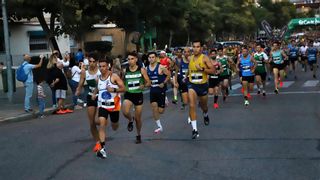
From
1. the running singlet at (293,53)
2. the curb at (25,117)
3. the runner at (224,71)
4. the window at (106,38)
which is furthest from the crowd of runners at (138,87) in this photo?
the window at (106,38)

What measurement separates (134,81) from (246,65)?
7346mm

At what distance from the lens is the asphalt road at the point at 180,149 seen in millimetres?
7625

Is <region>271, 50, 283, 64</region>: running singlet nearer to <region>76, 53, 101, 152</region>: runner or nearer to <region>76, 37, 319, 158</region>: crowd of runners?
<region>76, 37, 319, 158</region>: crowd of runners

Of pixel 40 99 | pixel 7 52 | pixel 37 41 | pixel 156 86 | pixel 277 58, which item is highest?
pixel 37 41

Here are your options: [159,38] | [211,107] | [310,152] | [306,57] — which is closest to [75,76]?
[211,107]

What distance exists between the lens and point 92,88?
9.61m

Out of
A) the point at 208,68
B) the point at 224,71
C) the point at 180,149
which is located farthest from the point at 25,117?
the point at 180,149

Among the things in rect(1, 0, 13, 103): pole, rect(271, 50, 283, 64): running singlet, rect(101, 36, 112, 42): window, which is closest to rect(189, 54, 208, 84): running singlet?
rect(1, 0, 13, 103): pole

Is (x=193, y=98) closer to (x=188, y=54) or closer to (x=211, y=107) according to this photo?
(x=188, y=54)

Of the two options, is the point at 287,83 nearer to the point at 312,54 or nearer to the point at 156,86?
the point at 312,54

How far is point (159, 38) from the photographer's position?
159ft

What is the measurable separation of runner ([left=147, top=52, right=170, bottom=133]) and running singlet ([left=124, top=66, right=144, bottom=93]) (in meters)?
1.17

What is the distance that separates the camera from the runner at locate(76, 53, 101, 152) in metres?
9.33

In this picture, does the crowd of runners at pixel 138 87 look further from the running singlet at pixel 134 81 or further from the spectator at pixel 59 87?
the spectator at pixel 59 87
